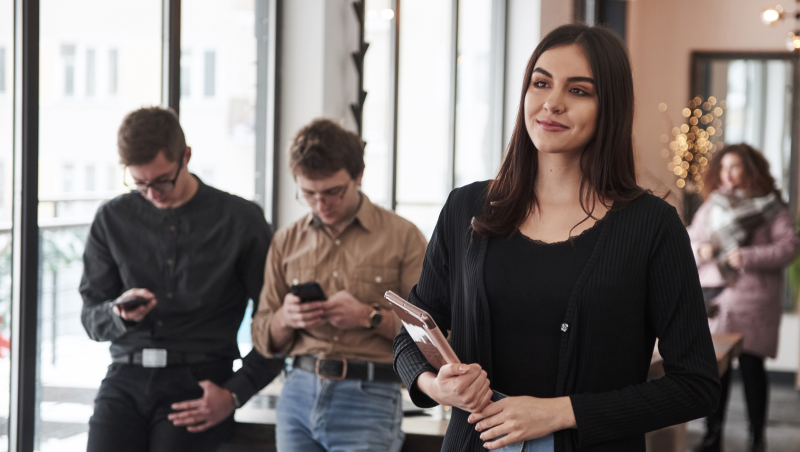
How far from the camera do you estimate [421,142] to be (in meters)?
5.34

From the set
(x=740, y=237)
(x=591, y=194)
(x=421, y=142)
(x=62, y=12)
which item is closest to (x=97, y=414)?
(x=62, y=12)

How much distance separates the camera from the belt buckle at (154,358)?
242cm

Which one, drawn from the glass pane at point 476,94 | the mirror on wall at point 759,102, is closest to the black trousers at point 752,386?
the glass pane at point 476,94

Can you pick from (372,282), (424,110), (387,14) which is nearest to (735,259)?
(424,110)

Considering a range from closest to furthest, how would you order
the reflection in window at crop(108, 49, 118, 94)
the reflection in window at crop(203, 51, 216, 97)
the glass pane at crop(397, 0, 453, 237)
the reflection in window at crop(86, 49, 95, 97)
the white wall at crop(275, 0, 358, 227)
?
the reflection in window at crop(86, 49, 95, 97)
the reflection in window at crop(108, 49, 118, 94)
the reflection in window at crop(203, 51, 216, 97)
the white wall at crop(275, 0, 358, 227)
the glass pane at crop(397, 0, 453, 237)

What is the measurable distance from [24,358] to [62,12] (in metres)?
1.02

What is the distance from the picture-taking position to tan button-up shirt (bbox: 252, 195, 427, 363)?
2.47 meters

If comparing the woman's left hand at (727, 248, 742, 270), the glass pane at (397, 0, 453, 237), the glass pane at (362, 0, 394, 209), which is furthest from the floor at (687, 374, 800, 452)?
the glass pane at (362, 0, 394, 209)

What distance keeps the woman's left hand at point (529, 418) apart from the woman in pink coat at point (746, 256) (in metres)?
3.68

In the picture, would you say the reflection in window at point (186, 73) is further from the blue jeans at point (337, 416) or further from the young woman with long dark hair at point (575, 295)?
the young woman with long dark hair at point (575, 295)

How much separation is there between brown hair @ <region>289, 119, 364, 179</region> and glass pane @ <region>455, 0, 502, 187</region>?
11.5ft

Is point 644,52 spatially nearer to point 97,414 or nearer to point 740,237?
point 740,237

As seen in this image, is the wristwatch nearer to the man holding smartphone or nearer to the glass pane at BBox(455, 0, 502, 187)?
the man holding smartphone

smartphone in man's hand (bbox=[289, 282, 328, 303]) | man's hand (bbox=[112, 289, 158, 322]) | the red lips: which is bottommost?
man's hand (bbox=[112, 289, 158, 322])
